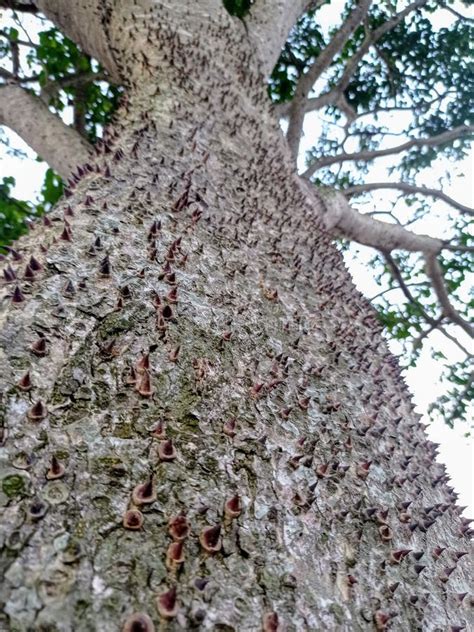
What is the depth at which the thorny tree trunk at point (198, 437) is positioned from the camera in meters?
0.88

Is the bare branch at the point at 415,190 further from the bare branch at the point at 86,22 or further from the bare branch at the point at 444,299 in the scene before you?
the bare branch at the point at 86,22

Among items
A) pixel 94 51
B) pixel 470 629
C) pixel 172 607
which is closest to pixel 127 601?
pixel 172 607

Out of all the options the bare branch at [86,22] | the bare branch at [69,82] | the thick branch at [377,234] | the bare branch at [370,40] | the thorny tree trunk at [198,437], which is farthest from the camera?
the bare branch at [370,40]

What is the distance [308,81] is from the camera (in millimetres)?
6020

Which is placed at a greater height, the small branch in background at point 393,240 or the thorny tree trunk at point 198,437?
the small branch in background at point 393,240

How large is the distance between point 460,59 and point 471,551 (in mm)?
7983

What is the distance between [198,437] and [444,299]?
6.02 metres

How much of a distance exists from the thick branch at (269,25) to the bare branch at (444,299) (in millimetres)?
3074

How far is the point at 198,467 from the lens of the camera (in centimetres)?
111

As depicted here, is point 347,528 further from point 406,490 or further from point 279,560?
point 406,490

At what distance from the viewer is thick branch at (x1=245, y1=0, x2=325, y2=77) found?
4.58m

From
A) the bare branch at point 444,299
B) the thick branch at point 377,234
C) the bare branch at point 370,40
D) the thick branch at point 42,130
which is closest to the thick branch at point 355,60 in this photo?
the bare branch at point 370,40

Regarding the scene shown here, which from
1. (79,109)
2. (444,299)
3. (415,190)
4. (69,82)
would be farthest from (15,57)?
Answer: (444,299)

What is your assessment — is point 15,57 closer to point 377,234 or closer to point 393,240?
point 377,234
